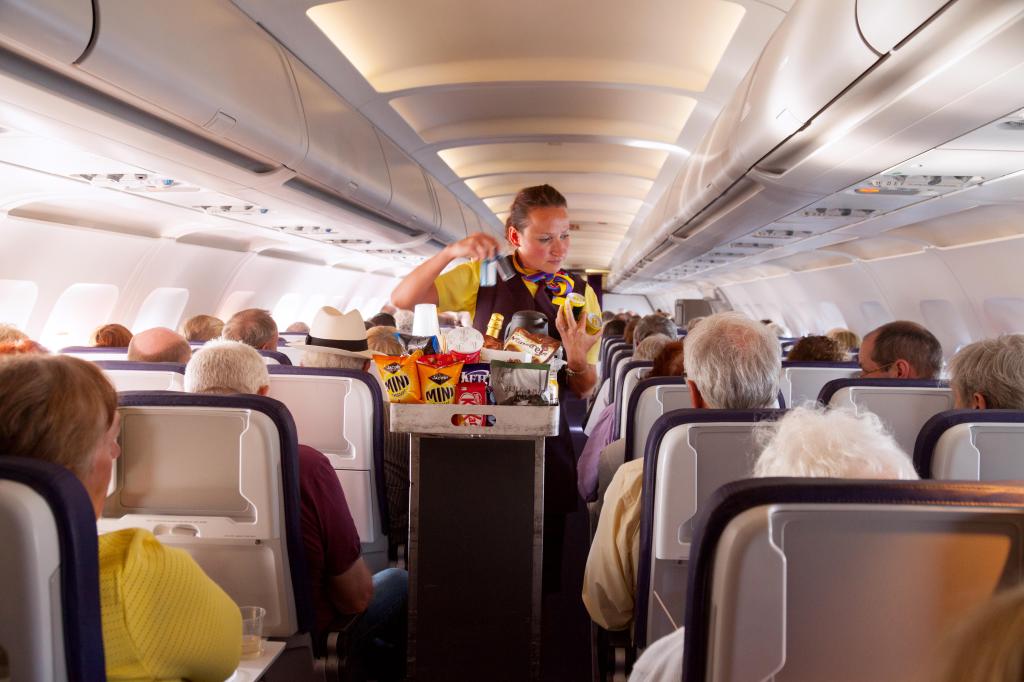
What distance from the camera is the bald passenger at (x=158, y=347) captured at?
4379 millimetres

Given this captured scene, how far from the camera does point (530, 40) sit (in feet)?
18.7

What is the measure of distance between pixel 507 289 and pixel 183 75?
167cm

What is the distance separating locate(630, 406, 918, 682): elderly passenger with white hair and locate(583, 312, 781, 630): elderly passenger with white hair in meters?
0.83

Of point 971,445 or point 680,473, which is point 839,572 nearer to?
point 680,473

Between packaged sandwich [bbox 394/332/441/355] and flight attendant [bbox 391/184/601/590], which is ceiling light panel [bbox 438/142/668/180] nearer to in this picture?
flight attendant [bbox 391/184/601/590]

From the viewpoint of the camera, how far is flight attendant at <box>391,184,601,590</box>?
3002 mm

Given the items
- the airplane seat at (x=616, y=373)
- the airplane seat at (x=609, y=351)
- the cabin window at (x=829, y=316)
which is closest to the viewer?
the airplane seat at (x=616, y=373)

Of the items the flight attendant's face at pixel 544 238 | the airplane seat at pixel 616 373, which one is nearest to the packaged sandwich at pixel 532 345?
the flight attendant's face at pixel 544 238

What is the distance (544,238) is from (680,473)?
4.14ft

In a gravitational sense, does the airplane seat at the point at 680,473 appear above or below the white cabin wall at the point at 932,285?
below

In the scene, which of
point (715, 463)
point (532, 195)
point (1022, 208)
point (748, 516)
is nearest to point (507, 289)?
point (532, 195)

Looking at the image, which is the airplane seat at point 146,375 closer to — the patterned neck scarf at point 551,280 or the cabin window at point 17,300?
the patterned neck scarf at point 551,280

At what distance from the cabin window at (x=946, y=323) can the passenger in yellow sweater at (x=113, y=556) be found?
29.5 ft

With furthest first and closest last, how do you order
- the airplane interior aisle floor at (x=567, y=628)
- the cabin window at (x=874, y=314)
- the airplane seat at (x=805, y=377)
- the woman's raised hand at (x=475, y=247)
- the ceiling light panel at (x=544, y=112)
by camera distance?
the cabin window at (x=874, y=314)
the ceiling light panel at (x=544, y=112)
the airplane seat at (x=805, y=377)
the airplane interior aisle floor at (x=567, y=628)
the woman's raised hand at (x=475, y=247)
